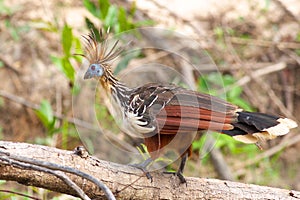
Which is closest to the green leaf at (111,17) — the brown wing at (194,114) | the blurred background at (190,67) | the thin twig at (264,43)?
the blurred background at (190,67)

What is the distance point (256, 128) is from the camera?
2631 millimetres

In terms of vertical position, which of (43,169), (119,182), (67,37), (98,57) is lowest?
(43,169)

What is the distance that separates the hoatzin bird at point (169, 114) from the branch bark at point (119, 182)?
90mm

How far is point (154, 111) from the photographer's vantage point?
105 inches

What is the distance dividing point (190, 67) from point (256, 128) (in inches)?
125

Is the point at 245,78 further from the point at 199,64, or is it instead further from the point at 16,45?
the point at 16,45

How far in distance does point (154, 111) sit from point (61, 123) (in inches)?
106

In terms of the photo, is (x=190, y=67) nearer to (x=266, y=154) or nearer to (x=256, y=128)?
(x=266, y=154)

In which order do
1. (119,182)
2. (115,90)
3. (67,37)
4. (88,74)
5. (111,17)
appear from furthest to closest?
(111,17)
(67,37)
(115,90)
(88,74)
(119,182)

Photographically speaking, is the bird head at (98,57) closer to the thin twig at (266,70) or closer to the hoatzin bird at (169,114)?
the hoatzin bird at (169,114)

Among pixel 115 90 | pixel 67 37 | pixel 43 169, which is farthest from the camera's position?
pixel 67 37

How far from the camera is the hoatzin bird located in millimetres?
2582

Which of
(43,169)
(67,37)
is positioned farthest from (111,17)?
(43,169)

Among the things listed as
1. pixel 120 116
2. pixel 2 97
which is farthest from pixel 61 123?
pixel 120 116
